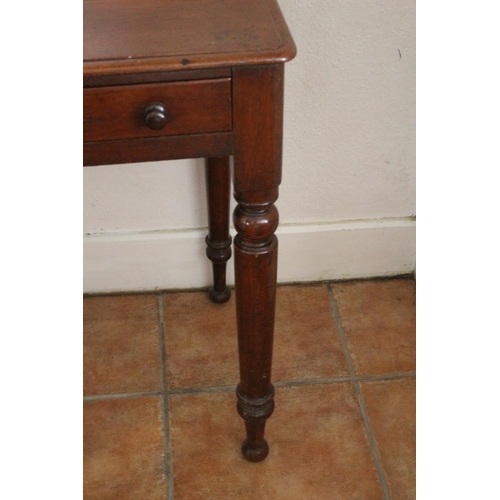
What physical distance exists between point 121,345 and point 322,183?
0.57 meters

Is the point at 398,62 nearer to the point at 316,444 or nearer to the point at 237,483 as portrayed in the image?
the point at 316,444

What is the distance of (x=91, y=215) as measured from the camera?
1631 mm

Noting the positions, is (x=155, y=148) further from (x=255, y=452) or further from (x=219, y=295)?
(x=219, y=295)

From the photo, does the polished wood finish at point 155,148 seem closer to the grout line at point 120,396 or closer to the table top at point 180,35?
the table top at point 180,35

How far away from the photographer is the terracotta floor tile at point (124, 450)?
4.38 feet

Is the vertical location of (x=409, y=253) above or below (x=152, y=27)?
below

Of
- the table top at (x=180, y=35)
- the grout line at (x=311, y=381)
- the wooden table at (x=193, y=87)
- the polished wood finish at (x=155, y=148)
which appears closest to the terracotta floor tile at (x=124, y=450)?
the grout line at (x=311, y=381)

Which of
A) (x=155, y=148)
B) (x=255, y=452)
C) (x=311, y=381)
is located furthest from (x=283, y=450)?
(x=155, y=148)

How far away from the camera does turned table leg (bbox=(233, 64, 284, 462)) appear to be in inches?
37.2

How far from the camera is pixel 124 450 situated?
1403mm

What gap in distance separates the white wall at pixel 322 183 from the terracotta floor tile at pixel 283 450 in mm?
353
